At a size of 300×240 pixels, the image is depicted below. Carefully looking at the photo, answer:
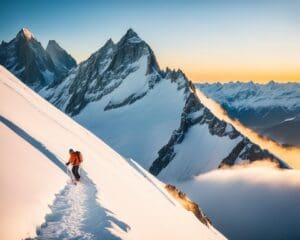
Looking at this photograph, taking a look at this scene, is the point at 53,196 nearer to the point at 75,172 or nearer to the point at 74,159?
the point at 75,172

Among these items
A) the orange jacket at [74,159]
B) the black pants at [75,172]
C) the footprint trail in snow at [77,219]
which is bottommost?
the footprint trail in snow at [77,219]

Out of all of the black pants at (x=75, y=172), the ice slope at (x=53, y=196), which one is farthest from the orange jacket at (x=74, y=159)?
the ice slope at (x=53, y=196)

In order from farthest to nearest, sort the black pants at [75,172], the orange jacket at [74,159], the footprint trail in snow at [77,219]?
the orange jacket at [74,159] < the black pants at [75,172] < the footprint trail in snow at [77,219]

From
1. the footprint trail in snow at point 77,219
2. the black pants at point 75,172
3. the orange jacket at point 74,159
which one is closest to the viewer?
the footprint trail in snow at point 77,219

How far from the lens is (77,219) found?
19.4 m

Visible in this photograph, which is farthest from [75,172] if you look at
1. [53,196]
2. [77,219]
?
[77,219]

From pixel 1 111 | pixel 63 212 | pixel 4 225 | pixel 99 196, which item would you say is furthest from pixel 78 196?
pixel 1 111

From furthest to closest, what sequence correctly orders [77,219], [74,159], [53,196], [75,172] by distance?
[74,159] < [75,172] < [53,196] < [77,219]

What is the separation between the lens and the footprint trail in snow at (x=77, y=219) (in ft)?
57.7

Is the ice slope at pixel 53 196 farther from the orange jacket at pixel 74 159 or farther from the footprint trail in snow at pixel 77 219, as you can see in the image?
the orange jacket at pixel 74 159

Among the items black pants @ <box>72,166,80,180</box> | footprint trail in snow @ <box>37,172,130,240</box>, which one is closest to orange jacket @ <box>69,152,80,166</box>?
black pants @ <box>72,166,80,180</box>

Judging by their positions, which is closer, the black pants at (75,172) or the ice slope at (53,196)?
the ice slope at (53,196)

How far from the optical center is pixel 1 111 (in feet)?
98.6

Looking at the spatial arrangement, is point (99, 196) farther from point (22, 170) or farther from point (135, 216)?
point (22, 170)
